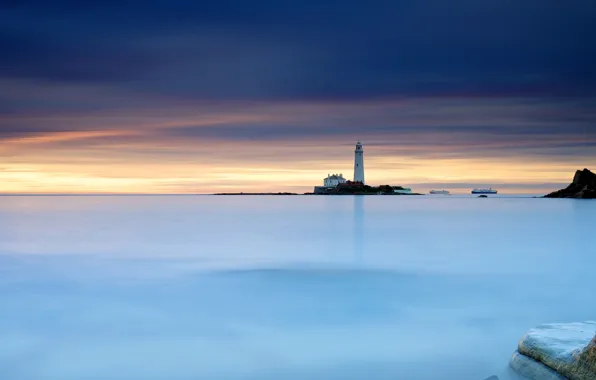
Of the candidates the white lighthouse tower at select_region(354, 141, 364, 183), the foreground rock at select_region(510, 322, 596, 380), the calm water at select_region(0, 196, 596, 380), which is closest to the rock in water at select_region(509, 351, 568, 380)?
the foreground rock at select_region(510, 322, 596, 380)

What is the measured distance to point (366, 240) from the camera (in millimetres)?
26250

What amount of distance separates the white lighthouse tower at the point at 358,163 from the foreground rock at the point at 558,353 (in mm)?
107294

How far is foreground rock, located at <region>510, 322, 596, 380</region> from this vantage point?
5166mm

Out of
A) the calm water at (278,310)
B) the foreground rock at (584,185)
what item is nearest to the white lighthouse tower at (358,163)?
the foreground rock at (584,185)

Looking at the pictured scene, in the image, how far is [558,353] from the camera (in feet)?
18.5

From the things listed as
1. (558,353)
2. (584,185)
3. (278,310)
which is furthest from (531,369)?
(584,185)

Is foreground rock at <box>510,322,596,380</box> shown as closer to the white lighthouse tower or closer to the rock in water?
the rock in water

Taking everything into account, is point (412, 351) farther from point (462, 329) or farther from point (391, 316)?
point (391, 316)

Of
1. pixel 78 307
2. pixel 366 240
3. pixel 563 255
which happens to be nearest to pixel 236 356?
pixel 78 307

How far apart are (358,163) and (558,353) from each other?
11437 centimetres

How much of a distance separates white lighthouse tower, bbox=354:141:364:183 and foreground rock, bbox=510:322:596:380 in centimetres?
10729

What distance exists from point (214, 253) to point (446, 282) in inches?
357

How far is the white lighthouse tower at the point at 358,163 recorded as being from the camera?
115m

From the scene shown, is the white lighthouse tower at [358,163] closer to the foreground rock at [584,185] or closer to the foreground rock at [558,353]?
the foreground rock at [584,185]
